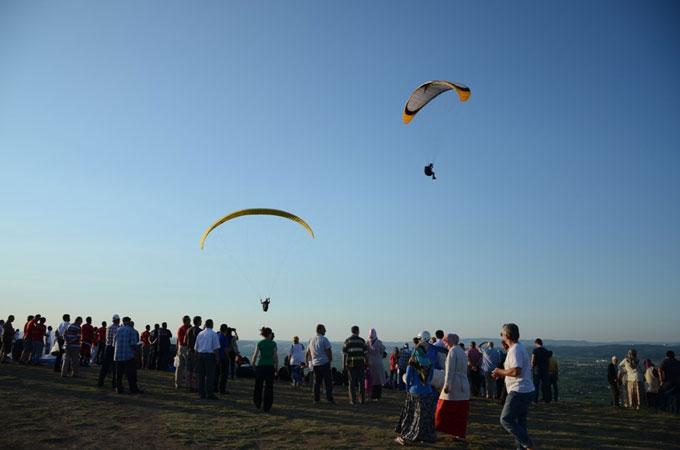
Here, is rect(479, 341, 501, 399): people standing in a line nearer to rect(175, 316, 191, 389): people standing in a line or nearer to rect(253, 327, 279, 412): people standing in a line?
rect(253, 327, 279, 412): people standing in a line

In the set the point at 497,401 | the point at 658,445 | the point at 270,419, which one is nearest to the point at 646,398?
the point at 497,401

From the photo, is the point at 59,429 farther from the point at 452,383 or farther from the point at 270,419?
the point at 452,383

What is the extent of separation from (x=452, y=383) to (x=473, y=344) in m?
8.79

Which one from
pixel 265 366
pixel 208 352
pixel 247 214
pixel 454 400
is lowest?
pixel 454 400

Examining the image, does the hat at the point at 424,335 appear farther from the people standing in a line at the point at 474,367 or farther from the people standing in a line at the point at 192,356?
the people standing in a line at the point at 474,367

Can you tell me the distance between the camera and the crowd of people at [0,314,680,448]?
809cm

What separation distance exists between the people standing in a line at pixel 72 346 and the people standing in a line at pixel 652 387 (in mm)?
19449

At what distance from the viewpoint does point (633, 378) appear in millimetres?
15844

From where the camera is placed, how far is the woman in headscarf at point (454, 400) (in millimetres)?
8219

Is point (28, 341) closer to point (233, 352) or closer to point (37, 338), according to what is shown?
point (37, 338)

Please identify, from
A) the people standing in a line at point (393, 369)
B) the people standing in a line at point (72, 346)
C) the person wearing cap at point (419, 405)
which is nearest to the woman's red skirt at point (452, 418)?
the person wearing cap at point (419, 405)

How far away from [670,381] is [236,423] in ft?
46.8

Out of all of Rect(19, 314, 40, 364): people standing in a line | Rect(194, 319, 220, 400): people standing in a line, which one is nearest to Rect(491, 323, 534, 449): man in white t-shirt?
Rect(194, 319, 220, 400): people standing in a line

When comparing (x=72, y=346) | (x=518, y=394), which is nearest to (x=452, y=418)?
(x=518, y=394)
